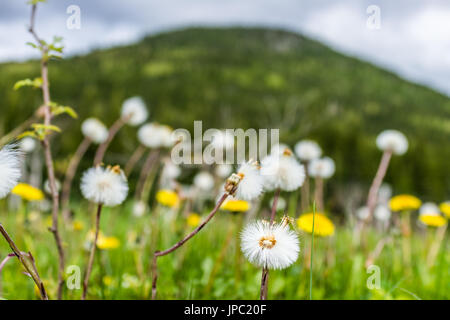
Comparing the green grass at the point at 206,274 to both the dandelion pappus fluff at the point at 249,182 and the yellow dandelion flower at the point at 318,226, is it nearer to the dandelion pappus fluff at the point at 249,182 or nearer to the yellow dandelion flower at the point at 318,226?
the yellow dandelion flower at the point at 318,226

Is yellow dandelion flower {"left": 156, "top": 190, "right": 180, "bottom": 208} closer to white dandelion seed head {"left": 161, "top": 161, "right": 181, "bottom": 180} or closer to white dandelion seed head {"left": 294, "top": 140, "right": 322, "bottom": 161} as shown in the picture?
white dandelion seed head {"left": 161, "top": 161, "right": 181, "bottom": 180}

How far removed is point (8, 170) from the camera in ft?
2.34

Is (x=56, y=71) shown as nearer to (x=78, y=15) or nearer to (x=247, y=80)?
(x=247, y=80)

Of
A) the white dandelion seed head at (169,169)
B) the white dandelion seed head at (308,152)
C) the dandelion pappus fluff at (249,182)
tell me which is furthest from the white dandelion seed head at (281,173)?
the white dandelion seed head at (308,152)

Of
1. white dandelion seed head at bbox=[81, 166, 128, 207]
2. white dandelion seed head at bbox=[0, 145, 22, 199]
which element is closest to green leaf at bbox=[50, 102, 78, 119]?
white dandelion seed head at bbox=[81, 166, 128, 207]

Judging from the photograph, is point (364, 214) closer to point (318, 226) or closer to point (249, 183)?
point (318, 226)

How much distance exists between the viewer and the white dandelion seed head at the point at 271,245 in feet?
2.45

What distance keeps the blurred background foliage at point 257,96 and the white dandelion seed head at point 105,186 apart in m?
1.23

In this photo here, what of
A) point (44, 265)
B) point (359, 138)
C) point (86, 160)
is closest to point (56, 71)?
point (86, 160)

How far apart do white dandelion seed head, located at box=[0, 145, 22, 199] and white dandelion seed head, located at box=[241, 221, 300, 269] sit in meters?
0.44

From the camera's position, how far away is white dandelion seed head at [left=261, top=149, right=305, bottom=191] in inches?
39.2

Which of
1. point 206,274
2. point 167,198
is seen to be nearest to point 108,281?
point 206,274

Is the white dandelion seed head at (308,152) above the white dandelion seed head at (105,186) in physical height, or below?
above

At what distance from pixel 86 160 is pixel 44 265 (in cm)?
1262
